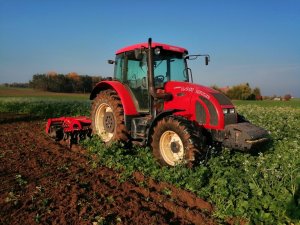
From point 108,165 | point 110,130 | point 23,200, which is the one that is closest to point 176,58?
point 110,130

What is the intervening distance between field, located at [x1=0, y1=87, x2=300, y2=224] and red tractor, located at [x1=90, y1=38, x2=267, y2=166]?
0.40m

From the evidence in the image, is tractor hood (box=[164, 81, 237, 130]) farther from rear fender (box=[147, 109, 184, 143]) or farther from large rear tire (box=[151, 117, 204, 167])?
large rear tire (box=[151, 117, 204, 167])

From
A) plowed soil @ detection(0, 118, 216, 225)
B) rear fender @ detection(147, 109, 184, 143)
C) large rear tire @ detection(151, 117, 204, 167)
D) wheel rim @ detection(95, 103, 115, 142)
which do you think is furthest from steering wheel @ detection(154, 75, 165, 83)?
plowed soil @ detection(0, 118, 216, 225)

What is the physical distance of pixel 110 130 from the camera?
8.50 m

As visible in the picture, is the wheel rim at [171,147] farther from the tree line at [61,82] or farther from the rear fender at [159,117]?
the tree line at [61,82]

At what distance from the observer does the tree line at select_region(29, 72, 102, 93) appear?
4684 cm

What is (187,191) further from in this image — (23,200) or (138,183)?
(23,200)

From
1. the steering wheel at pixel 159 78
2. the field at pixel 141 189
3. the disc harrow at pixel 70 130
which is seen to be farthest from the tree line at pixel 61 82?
the field at pixel 141 189

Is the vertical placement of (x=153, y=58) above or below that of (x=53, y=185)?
above

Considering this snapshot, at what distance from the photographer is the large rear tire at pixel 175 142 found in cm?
614

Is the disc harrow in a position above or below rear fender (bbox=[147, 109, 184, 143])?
below

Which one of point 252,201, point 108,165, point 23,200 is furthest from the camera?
point 108,165

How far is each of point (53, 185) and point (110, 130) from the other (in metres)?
3.09

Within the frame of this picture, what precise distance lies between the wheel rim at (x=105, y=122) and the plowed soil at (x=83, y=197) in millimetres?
1252
